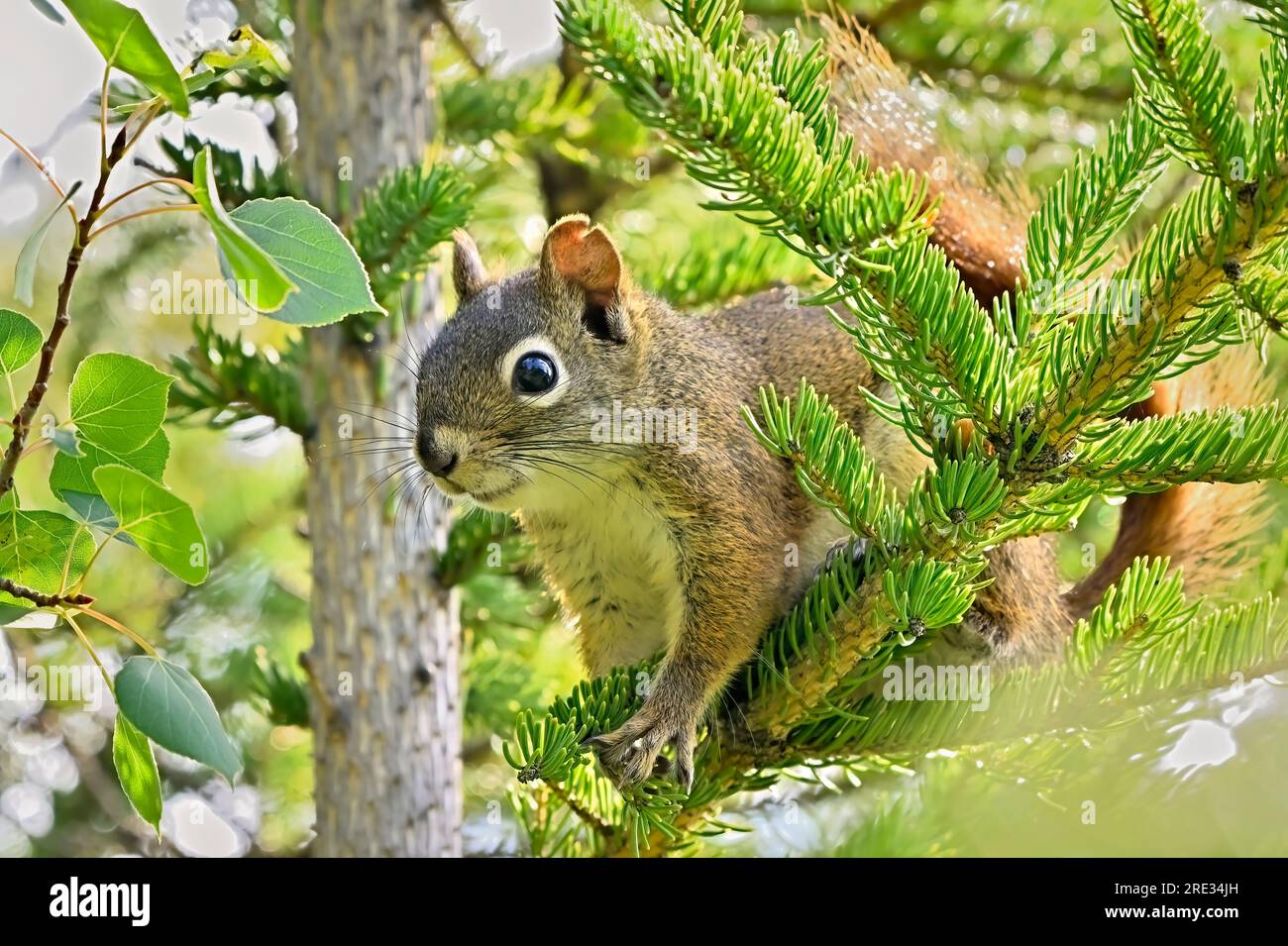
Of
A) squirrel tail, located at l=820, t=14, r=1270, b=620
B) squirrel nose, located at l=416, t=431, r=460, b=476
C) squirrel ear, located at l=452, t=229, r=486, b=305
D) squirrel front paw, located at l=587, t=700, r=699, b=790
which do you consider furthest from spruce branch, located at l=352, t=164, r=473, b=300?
squirrel front paw, located at l=587, t=700, r=699, b=790

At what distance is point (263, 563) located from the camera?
2646 millimetres

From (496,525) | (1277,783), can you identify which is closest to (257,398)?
(496,525)

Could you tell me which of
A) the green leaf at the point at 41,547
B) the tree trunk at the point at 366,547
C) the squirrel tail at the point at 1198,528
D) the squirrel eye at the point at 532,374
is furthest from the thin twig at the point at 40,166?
the squirrel tail at the point at 1198,528

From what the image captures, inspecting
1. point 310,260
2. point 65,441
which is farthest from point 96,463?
point 310,260

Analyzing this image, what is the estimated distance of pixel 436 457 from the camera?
137cm

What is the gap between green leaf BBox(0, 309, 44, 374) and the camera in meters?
0.80

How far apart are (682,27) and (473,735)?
210 centimetres

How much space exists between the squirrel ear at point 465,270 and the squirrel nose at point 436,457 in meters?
0.36

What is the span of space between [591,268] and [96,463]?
2.63 feet

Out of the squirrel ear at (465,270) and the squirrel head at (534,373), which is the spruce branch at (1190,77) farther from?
the squirrel ear at (465,270)

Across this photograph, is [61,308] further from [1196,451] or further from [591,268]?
[591,268]

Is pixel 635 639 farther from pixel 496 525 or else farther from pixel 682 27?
pixel 682 27

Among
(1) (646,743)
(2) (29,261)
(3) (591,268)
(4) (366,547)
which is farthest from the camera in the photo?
(4) (366,547)

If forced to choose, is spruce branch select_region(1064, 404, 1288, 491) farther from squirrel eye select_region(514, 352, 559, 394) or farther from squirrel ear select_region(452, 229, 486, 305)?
squirrel ear select_region(452, 229, 486, 305)
